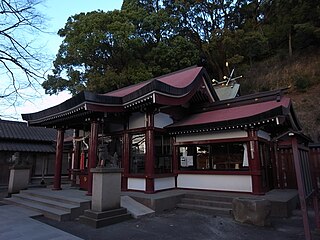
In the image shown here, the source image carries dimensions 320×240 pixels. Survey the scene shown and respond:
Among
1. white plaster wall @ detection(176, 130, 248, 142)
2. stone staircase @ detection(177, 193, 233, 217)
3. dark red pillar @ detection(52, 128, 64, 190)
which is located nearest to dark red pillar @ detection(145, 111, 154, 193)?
stone staircase @ detection(177, 193, 233, 217)

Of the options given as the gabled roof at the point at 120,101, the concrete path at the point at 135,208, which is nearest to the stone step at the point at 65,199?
the concrete path at the point at 135,208

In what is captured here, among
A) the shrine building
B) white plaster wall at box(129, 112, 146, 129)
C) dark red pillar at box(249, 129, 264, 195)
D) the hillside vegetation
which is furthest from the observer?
the hillside vegetation

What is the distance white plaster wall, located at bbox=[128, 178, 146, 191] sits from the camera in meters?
7.77

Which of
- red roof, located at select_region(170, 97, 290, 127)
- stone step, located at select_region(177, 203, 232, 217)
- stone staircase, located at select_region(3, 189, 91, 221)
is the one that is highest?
red roof, located at select_region(170, 97, 290, 127)

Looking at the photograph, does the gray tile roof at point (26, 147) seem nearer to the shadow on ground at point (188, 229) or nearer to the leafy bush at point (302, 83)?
the shadow on ground at point (188, 229)

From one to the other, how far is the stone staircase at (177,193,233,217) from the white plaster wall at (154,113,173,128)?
2.67m

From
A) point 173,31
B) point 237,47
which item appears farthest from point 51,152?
point 237,47

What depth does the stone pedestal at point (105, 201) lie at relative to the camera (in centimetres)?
530

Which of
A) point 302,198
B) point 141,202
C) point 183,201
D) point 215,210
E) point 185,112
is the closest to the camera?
point 302,198

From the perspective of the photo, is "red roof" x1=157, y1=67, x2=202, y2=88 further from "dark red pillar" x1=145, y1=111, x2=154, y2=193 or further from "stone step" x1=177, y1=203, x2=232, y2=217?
"stone step" x1=177, y1=203, x2=232, y2=217

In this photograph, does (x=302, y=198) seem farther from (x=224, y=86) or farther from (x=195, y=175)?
(x=224, y=86)

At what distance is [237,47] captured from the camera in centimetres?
2080

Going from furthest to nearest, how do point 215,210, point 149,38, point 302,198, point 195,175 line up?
point 149,38 < point 195,175 < point 215,210 < point 302,198

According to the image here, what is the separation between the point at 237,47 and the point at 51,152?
17.8 metres
